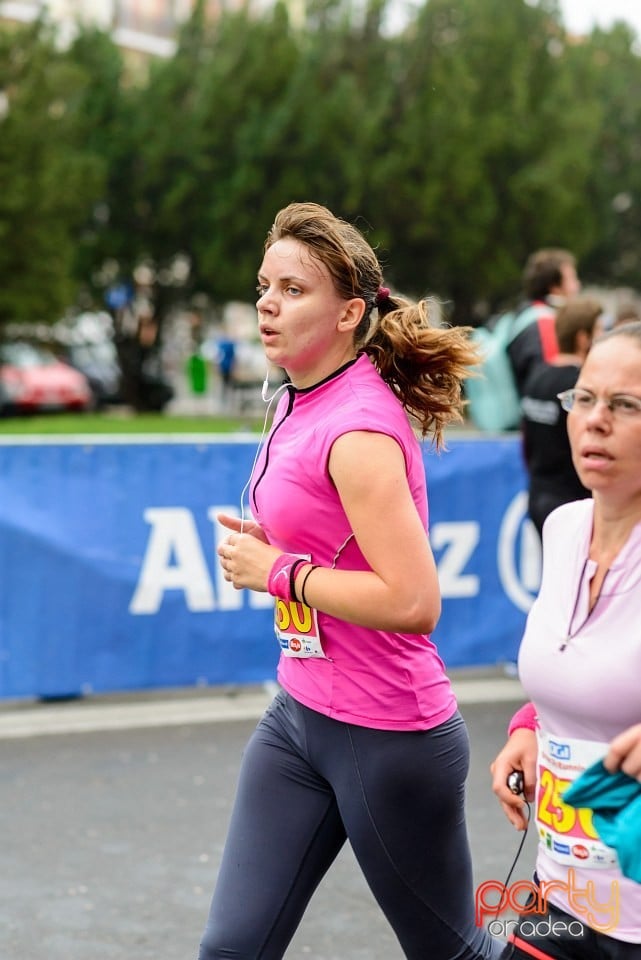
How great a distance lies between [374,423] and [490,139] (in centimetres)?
3521

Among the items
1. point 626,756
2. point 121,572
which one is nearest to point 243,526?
point 626,756

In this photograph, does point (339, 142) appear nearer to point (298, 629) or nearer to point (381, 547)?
point (298, 629)

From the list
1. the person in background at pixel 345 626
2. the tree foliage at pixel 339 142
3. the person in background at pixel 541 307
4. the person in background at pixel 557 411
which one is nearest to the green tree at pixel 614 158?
the tree foliage at pixel 339 142

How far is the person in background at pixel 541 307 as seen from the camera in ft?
22.9

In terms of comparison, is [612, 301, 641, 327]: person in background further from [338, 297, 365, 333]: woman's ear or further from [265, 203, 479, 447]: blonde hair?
[338, 297, 365, 333]: woman's ear

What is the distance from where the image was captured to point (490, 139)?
3675 centimetres

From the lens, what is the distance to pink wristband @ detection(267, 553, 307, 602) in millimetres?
2844

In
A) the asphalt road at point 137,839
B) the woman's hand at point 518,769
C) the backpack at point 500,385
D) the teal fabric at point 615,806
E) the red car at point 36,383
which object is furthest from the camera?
the red car at point 36,383

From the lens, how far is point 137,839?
17.4 ft

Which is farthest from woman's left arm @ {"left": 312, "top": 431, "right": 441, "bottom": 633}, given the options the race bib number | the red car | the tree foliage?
the tree foliage

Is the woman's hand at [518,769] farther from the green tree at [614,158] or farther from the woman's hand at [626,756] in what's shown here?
the green tree at [614,158]

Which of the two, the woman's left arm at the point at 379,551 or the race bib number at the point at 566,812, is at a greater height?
the woman's left arm at the point at 379,551

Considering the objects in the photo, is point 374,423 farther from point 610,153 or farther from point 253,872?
point 610,153

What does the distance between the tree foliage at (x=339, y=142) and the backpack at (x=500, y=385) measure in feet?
84.7
